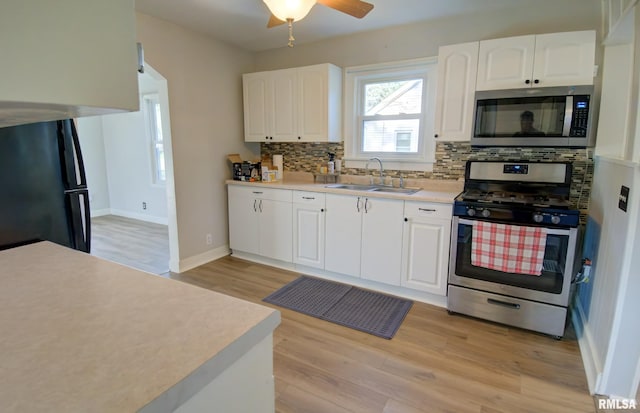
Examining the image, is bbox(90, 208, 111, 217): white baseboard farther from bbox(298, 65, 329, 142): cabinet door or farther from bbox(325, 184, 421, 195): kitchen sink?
bbox(325, 184, 421, 195): kitchen sink

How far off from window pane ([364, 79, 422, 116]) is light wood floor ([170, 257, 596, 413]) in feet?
6.46

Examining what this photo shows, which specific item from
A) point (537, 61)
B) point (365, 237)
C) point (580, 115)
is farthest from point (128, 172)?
point (580, 115)

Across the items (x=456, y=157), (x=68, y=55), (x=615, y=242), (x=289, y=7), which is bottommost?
(x=615, y=242)

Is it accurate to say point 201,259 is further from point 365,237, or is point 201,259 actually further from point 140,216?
point 140,216

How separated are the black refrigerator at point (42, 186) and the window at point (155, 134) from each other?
148 inches

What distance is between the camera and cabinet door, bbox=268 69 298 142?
11.8ft

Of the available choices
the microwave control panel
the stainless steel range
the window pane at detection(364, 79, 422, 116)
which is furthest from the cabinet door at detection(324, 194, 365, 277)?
the microwave control panel

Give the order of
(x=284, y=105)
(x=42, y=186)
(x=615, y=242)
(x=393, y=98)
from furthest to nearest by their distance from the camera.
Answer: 1. (x=284, y=105)
2. (x=393, y=98)
3. (x=615, y=242)
4. (x=42, y=186)

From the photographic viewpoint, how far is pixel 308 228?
3.41 metres

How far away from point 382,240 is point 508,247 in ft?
3.25

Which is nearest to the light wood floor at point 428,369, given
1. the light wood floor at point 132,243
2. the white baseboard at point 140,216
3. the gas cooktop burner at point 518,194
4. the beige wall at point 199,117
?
the gas cooktop burner at point 518,194

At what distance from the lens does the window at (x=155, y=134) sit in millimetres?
5281

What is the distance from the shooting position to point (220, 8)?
281cm

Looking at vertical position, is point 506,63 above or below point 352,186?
above
